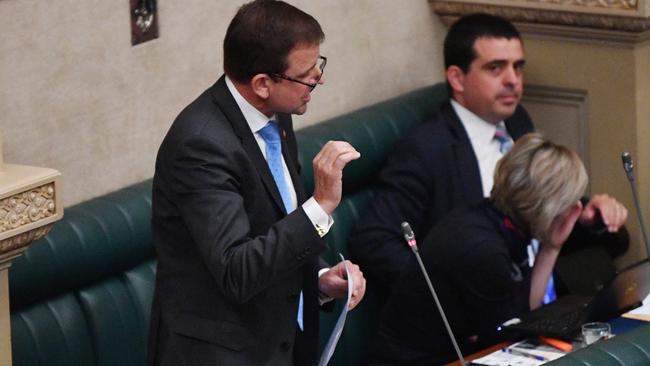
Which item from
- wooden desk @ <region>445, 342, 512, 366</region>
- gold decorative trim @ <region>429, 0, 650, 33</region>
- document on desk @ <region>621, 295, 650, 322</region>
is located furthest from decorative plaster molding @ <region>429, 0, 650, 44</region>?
wooden desk @ <region>445, 342, 512, 366</region>

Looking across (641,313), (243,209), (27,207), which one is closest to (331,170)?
(243,209)

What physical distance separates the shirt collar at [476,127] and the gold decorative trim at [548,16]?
0.43 metres

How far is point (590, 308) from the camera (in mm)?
3551

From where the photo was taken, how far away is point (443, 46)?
471 centimetres

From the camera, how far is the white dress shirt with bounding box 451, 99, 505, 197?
444 centimetres

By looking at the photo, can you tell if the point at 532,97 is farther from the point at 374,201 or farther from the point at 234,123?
the point at 234,123

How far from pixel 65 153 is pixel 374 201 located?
3.41ft

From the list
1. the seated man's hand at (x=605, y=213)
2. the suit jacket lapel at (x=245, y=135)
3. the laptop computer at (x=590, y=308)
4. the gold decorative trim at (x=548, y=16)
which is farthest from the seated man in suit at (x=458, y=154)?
the suit jacket lapel at (x=245, y=135)

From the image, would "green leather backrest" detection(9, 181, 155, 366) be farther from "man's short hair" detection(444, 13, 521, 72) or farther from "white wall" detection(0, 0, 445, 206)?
"man's short hair" detection(444, 13, 521, 72)

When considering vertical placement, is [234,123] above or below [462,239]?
above

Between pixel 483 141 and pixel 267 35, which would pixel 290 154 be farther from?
pixel 483 141

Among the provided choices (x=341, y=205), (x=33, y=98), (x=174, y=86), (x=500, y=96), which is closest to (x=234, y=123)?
(x=33, y=98)

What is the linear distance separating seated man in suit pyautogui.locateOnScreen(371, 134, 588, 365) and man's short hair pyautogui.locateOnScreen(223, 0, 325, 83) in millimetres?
1028

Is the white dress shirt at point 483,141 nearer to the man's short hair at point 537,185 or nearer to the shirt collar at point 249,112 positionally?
the man's short hair at point 537,185
